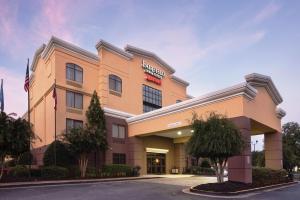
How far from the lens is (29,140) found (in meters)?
24.0

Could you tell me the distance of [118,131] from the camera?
36125 millimetres

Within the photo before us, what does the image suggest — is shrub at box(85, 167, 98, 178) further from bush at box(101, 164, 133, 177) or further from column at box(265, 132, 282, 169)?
column at box(265, 132, 282, 169)

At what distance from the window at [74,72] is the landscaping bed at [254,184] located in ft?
64.1

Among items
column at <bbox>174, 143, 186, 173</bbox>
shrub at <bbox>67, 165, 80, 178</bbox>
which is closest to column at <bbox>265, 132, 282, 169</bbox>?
column at <bbox>174, 143, 186, 173</bbox>

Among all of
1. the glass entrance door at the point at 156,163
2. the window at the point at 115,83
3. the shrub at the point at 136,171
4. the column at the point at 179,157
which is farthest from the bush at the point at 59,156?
the column at the point at 179,157

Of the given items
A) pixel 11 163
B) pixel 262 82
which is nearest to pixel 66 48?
pixel 11 163

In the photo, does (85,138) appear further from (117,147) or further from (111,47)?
(111,47)

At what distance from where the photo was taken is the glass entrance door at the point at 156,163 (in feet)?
131

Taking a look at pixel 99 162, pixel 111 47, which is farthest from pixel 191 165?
pixel 111 47

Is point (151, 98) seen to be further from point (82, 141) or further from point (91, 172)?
point (82, 141)

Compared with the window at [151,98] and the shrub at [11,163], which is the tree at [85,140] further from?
the window at [151,98]

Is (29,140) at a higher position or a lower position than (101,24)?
lower

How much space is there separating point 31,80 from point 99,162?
1697 centimetres


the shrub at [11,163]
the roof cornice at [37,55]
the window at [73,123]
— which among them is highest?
the roof cornice at [37,55]
